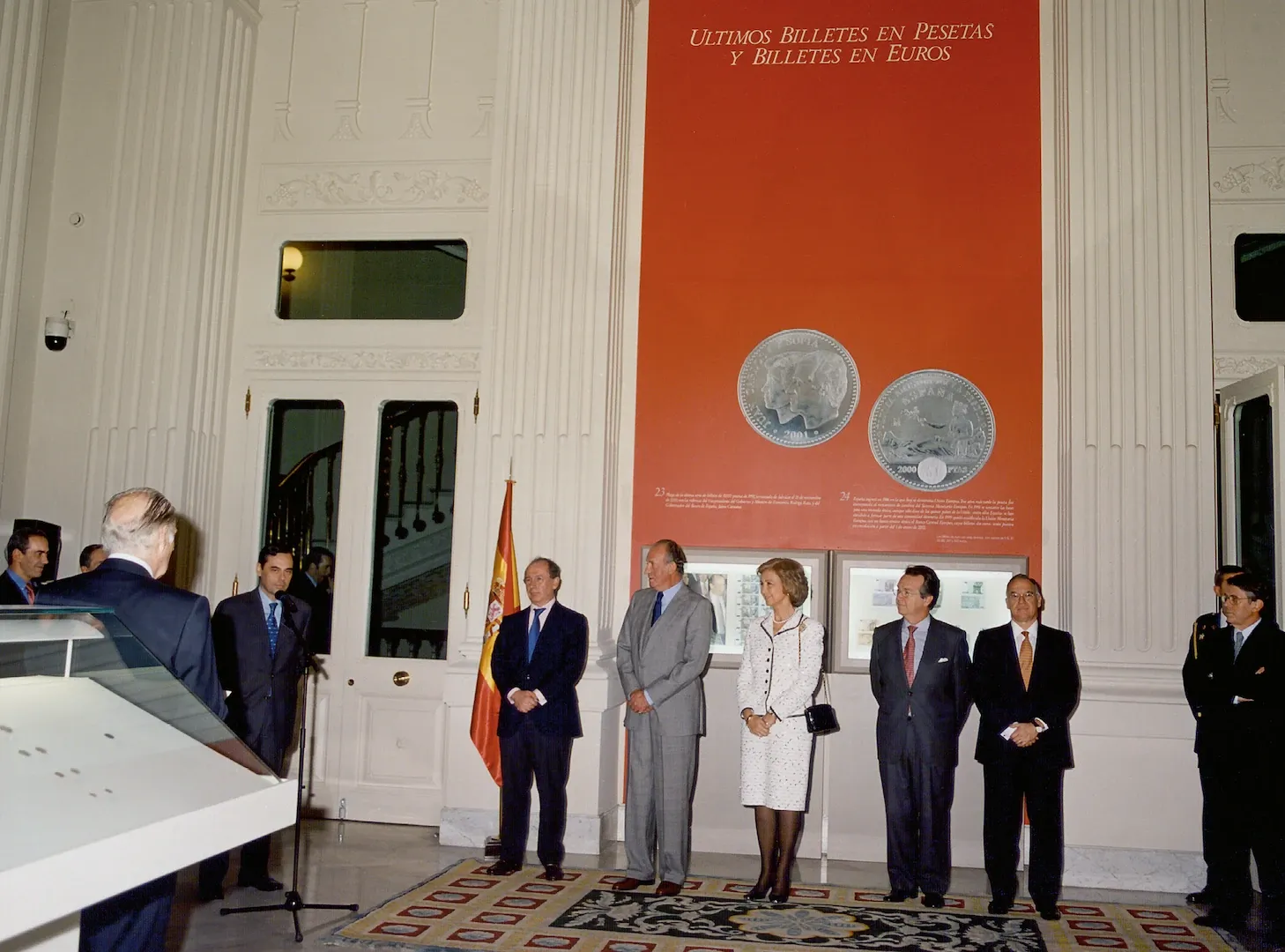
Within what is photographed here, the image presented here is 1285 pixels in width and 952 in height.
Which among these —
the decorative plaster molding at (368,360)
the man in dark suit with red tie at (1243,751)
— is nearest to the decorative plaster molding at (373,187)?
the decorative plaster molding at (368,360)

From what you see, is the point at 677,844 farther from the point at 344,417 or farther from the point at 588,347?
the point at 344,417

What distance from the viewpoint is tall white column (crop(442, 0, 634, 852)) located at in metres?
6.89

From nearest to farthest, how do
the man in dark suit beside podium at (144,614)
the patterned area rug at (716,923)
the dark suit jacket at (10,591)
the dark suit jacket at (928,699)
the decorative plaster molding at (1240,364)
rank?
the man in dark suit beside podium at (144,614)
the patterned area rug at (716,923)
the dark suit jacket at (10,591)
the dark suit jacket at (928,699)
the decorative plaster molding at (1240,364)

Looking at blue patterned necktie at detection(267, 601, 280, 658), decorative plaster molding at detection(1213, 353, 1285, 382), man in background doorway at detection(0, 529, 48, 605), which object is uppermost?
decorative plaster molding at detection(1213, 353, 1285, 382)

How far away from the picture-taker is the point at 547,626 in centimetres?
625

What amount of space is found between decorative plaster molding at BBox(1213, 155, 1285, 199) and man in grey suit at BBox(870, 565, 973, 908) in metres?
3.25

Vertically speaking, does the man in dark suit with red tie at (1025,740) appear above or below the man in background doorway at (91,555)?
below

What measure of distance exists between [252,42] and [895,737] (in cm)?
638

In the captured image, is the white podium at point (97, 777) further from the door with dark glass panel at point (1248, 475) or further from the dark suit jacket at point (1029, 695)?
the door with dark glass panel at point (1248, 475)

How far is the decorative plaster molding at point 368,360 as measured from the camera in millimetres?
7707

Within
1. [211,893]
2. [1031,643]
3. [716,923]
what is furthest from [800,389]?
[211,893]

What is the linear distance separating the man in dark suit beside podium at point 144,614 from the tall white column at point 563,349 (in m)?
3.80

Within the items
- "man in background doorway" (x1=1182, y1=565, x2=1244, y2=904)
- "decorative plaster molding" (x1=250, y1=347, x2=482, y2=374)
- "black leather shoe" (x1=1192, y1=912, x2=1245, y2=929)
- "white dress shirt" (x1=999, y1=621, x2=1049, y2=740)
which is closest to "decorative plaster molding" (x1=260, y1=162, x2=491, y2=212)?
"decorative plaster molding" (x1=250, y1=347, x2=482, y2=374)

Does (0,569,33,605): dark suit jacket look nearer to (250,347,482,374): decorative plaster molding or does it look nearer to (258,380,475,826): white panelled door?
(258,380,475,826): white panelled door
